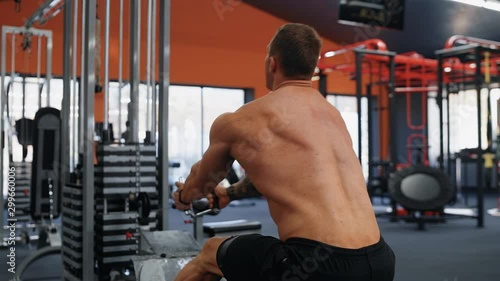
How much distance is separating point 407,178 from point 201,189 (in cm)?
529

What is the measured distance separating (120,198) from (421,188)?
4.44 meters

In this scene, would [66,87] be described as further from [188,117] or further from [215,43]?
[215,43]

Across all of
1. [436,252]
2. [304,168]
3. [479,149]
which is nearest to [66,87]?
[304,168]

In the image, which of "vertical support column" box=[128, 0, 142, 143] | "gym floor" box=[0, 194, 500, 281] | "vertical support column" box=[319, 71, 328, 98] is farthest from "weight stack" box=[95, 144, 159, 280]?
"vertical support column" box=[319, 71, 328, 98]

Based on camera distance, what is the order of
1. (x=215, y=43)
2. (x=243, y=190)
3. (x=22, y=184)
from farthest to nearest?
(x=215, y=43), (x=22, y=184), (x=243, y=190)

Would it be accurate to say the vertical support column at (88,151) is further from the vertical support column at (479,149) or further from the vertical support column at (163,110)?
the vertical support column at (479,149)

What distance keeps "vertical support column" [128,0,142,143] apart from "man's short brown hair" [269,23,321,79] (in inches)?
71.5

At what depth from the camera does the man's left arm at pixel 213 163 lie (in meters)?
1.62

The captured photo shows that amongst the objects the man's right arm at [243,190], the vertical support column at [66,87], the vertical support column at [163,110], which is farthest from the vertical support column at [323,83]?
the man's right arm at [243,190]

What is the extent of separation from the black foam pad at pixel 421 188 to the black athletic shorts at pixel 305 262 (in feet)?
17.0

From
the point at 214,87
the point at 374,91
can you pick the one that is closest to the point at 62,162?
the point at 214,87

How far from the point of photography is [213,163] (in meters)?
1.68

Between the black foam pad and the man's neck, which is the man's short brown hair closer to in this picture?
the man's neck

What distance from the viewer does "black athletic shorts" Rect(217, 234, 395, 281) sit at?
142 cm
